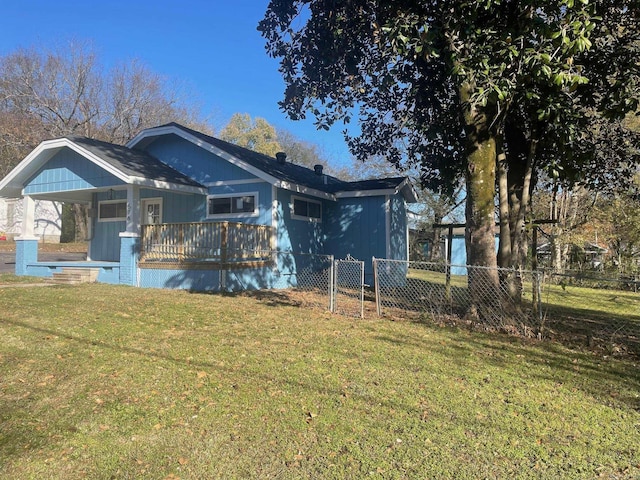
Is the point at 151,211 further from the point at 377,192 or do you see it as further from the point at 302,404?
the point at 302,404

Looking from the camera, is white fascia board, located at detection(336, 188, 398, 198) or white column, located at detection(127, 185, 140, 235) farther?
white fascia board, located at detection(336, 188, 398, 198)

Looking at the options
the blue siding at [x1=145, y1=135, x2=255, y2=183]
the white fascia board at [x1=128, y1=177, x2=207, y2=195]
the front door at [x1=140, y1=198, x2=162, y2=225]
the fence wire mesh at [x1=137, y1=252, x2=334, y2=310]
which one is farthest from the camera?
the front door at [x1=140, y1=198, x2=162, y2=225]

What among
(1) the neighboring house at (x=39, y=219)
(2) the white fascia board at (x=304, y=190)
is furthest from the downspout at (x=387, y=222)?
(1) the neighboring house at (x=39, y=219)

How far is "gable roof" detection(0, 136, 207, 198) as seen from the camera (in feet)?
35.7

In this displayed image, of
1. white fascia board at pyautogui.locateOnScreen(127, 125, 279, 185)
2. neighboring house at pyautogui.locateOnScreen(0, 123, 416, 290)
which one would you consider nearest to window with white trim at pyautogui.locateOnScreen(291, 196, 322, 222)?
neighboring house at pyautogui.locateOnScreen(0, 123, 416, 290)

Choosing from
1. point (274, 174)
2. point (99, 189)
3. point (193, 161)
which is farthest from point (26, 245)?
point (274, 174)

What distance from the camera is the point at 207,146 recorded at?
1234 centimetres

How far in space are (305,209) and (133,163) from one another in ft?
17.2

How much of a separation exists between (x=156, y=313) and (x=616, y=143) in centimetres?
1094

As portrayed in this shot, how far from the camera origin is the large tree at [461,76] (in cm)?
576

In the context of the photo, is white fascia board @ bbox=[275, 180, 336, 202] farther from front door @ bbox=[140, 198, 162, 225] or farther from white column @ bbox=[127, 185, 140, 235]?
front door @ bbox=[140, 198, 162, 225]

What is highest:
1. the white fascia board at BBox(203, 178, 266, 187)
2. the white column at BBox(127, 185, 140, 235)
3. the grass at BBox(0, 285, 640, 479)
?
the white fascia board at BBox(203, 178, 266, 187)

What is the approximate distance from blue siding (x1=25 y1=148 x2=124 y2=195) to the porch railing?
6.02 feet

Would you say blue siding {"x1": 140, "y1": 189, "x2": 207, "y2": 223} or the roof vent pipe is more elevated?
the roof vent pipe
